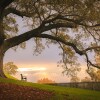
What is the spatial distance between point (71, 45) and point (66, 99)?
1359cm

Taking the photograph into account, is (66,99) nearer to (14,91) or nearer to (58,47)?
(14,91)

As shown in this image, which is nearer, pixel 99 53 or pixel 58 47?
pixel 99 53

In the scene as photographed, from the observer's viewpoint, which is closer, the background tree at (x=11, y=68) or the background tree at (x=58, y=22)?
the background tree at (x=58, y=22)

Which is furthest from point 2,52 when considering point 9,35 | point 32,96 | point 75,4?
point 32,96

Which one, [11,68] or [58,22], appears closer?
[58,22]

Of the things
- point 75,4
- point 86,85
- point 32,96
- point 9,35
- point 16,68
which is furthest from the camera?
point 16,68

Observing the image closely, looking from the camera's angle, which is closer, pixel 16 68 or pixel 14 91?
pixel 14 91

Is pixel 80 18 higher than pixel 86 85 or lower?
higher

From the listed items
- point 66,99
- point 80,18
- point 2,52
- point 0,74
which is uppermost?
point 80,18

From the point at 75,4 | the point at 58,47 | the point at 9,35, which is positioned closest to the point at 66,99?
the point at 75,4

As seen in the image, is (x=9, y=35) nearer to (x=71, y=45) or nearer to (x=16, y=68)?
(x=71, y=45)

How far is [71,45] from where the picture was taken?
117ft

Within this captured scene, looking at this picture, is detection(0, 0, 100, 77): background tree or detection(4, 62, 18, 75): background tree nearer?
detection(0, 0, 100, 77): background tree

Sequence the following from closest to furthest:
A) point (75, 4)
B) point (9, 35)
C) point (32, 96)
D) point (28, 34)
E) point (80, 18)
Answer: point (32, 96)
point (75, 4)
point (80, 18)
point (28, 34)
point (9, 35)
